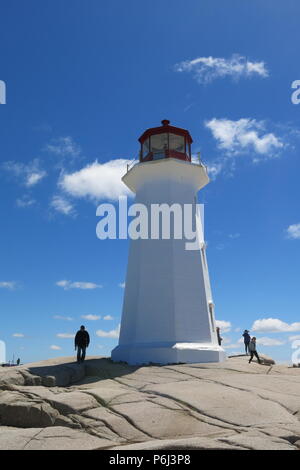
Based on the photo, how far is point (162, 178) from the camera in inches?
789

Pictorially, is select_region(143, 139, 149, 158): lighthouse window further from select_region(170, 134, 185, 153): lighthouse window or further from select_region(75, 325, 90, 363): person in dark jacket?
select_region(75, 325, 90, 363): person in dark jacket

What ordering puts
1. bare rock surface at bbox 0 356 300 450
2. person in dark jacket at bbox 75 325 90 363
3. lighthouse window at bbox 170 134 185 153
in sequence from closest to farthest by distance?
bare rock surface at bbox 0 356 300 450, person in dark jacket at bbox 75 325 90 363, lighthouse window at bbox 170 134 185 153

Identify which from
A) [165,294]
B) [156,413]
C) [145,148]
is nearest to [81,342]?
[165,294]

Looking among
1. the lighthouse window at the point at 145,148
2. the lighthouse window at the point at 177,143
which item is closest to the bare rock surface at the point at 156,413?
the lighthouse window at the point at 145,148

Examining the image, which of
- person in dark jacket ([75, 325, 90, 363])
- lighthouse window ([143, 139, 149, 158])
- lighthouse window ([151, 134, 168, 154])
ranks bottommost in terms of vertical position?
person in dark jacket ([75, 325, 90, 363])

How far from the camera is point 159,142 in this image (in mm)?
22000

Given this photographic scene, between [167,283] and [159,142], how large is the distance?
8254mm

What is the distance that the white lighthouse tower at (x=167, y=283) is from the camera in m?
17.4

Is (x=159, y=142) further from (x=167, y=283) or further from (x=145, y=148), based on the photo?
(x=167, y=283)

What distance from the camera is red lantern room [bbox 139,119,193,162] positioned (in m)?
20.5

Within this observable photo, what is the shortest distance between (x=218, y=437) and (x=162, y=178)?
46.2 ft

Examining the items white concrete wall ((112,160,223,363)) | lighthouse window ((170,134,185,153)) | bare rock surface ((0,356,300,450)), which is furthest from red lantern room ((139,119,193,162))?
bare rock surface ((0,356,300,450))
